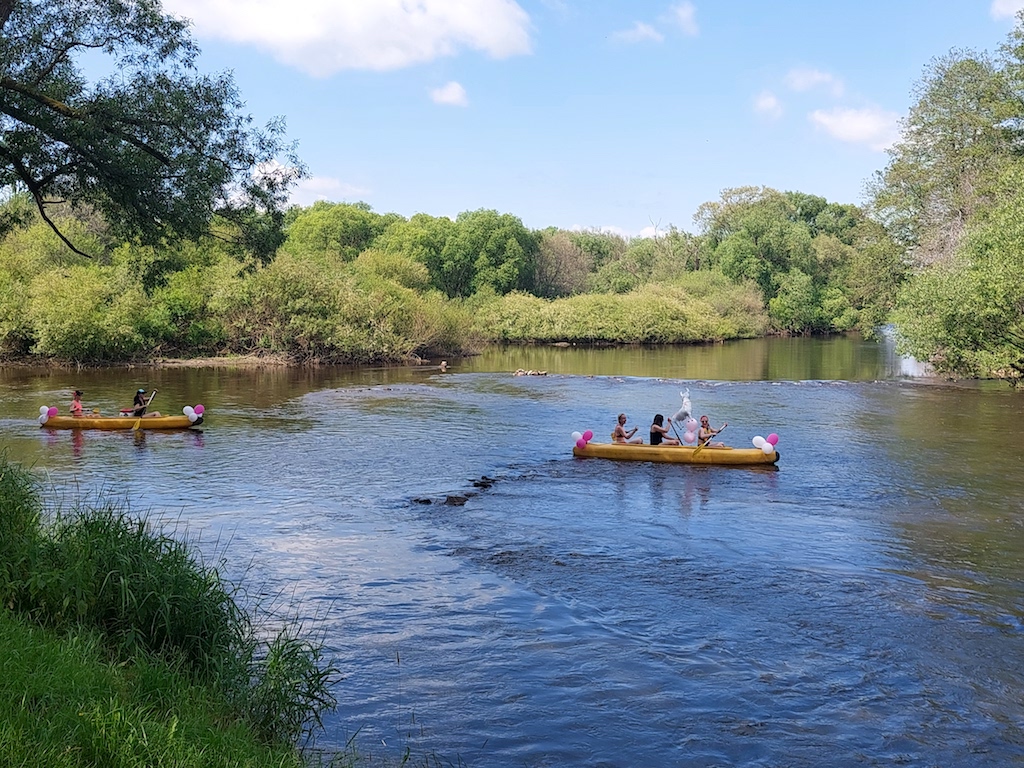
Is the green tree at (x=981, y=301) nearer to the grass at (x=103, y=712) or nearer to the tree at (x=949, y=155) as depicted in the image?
the tree at (x=949, y=155)

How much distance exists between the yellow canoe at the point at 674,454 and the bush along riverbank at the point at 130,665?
1244 cm

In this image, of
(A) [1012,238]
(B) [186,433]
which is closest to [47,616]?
(B) [186,433]

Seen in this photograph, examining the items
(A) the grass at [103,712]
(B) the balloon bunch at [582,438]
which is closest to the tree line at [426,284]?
(B) the balloon bunch at [582,438]

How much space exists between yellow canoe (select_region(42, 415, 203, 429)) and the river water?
479mm

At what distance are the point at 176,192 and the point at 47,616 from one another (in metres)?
7.57

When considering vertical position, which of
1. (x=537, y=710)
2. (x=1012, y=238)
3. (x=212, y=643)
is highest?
(x=1012, y=238)

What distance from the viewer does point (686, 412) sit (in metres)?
21.5

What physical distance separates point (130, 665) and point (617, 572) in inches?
279

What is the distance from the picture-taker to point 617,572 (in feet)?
40.6

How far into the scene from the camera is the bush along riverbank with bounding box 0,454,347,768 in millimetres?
5027

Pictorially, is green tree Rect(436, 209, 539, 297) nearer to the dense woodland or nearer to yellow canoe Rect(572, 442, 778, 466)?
the dense woodland

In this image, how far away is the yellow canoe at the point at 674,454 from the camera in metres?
20.1

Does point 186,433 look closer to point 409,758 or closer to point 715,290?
point 409,758

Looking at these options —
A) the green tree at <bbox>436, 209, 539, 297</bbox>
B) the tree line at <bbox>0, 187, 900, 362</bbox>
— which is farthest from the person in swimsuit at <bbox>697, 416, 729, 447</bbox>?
the green tree at <bbox>436, 209, 539, 297</bbox>
